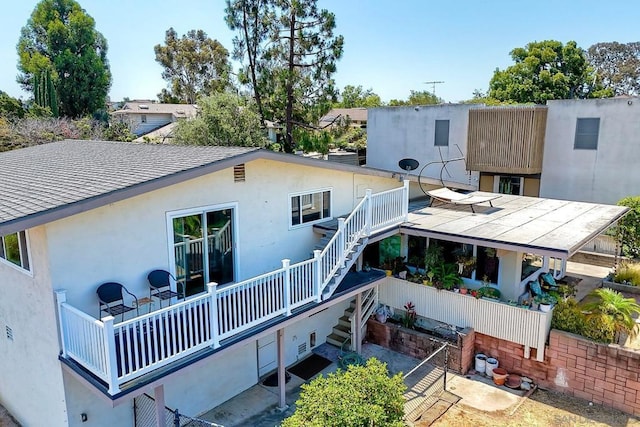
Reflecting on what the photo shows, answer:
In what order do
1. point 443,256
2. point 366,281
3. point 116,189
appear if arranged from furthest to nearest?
point 443,256 < point 366,281 < point 116,189

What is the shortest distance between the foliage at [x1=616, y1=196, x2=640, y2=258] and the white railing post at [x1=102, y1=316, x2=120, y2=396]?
661 inches

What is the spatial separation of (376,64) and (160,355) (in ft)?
129

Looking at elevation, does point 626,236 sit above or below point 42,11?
below

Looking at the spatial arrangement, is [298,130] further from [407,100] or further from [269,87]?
[407,100]

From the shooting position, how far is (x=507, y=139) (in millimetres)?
21031

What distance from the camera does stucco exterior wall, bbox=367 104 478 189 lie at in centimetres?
2303

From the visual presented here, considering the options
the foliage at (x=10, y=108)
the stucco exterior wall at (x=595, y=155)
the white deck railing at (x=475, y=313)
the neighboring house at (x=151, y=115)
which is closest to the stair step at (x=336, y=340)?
the white deck railing at (x=475, y=313)

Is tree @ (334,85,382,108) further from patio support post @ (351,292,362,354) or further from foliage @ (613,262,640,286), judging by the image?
patio support post @ (351,292,362,354)

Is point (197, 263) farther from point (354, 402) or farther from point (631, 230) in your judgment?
point (631, 230)

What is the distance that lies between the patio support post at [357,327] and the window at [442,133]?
48.8 ft

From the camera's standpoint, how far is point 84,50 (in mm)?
37406

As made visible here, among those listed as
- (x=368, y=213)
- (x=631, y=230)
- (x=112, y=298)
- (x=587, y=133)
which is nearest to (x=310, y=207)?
(x=368, y=213)

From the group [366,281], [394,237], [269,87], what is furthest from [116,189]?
[269,87]

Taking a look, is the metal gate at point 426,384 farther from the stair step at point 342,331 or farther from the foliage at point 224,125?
the foliage at point 224,125
